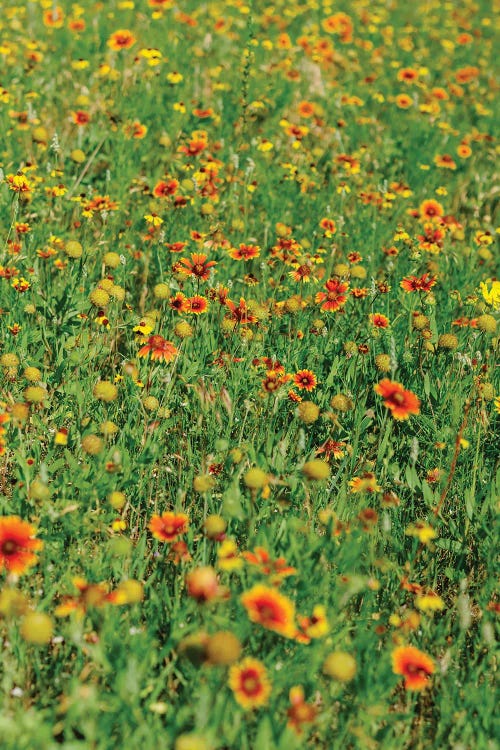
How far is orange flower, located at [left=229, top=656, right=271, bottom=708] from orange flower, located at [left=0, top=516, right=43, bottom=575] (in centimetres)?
60

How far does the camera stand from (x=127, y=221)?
3697 mm

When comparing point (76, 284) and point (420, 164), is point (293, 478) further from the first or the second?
point (420, 164)

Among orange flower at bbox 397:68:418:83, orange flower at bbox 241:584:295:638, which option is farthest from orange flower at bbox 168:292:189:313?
orange flower at bbox 397:68:418:83

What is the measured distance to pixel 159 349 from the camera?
2641 mm

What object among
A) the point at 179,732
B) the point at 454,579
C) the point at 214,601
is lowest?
the point at 454,579

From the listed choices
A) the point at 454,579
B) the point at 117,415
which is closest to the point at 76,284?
the point at 117,415

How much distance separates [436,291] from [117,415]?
1.91 m

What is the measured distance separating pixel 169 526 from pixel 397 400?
819 mm

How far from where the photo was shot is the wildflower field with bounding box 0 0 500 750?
173cm

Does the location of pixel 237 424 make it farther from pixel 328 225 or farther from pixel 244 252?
pixel 328 225

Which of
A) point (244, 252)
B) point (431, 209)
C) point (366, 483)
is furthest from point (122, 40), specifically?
point (366, 483)

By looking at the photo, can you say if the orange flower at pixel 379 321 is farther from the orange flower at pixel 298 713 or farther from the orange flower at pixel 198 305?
the orange flower at pixel 298 713

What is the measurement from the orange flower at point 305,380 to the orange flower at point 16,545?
47.3 inches

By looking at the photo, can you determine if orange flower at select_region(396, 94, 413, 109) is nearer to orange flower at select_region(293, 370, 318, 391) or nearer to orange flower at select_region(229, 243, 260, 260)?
orange flower at select_region(229, 243, 260, 260)
